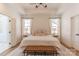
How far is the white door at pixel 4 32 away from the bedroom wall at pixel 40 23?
515 mm

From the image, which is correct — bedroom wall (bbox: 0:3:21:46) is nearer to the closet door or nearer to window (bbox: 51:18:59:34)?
window (bbox: 51:18:59:34)

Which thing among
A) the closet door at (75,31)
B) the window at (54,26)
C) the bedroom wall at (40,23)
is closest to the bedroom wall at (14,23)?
the bedroom wall at (40,23)

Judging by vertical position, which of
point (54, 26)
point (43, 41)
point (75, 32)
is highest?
point (54, 26)

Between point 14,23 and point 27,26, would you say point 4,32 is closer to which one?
point 14,23

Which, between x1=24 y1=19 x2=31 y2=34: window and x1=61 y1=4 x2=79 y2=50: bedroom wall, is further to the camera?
x1=24 y1=19 x2=31 y2=34: window

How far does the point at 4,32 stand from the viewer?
2.16 m

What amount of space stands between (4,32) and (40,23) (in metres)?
0.72

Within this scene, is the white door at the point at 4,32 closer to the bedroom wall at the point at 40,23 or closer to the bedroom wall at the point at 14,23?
the bedroom wall at the point at 14,23

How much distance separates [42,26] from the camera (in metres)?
2.32

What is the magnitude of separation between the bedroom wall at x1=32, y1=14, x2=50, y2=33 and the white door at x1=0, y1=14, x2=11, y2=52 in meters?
0.52

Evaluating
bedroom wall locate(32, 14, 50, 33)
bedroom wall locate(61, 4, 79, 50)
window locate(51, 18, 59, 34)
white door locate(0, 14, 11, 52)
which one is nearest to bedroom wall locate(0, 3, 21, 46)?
white door locate(0, 14, 11, 52)

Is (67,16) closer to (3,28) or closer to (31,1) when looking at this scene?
(31,1)

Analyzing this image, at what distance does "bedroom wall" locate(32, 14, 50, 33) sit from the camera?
2.31 metres

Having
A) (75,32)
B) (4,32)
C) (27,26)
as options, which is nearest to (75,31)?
(75,32)
